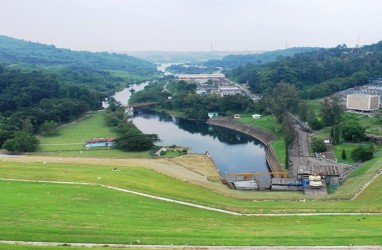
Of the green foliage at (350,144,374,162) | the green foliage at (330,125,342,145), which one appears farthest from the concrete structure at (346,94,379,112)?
the green foliage at (350,144,374,162)

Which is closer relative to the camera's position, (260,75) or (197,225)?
(197,225)

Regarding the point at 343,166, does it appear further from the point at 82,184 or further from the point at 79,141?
the point at 79,141

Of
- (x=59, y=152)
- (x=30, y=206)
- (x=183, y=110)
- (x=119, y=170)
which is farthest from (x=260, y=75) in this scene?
(x=30, y=206)

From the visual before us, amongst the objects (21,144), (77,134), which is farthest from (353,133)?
(21,144)

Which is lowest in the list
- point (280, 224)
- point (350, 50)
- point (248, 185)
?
point (248, 185)

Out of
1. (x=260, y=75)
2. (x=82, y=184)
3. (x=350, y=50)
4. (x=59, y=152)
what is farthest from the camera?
(x=350, y=50)

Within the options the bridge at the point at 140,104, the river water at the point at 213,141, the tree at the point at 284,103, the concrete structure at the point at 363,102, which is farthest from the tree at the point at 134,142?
the bridge at the point at 140,104

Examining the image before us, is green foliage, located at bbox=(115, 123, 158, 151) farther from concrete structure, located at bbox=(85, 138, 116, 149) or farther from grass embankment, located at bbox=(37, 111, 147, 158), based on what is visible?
concrete structure, located at bbox=(85, 138, 116, 149)
